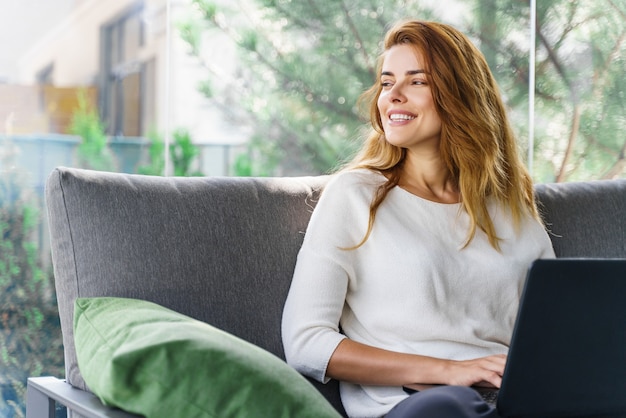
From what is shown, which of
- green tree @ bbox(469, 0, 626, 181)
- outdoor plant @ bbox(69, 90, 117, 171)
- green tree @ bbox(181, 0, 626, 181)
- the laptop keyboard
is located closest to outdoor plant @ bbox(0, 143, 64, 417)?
outdoor plant @ bbox(69, 90, 117, 171)

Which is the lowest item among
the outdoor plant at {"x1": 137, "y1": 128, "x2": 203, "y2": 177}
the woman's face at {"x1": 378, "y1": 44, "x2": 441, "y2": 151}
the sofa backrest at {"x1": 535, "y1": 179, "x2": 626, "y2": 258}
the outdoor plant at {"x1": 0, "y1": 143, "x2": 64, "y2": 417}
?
the outdoor plant at {"x1": 0, "y1": 143, "x2": 64, "y2": 417}

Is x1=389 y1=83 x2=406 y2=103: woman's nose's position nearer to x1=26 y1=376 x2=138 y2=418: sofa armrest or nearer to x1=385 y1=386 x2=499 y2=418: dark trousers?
x1=385 y1=386 x2=499 y2=418: dark trousers

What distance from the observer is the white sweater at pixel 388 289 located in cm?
184

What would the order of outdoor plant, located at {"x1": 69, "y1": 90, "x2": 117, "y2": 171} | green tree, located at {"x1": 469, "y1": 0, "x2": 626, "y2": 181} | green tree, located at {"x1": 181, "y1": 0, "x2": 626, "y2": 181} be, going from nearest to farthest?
1. outdoor plant, located at {"x1": 69, "y1": 90, "x2": 117, "y2": 171}
2. green tree, located at {"x1": 181, "y1": 0, "x2": 626, "y2": 181}
3. green tree, located at {"x1": 469, "y1": 0, "x2": 626, "y2": 181}

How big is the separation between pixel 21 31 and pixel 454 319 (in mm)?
1520

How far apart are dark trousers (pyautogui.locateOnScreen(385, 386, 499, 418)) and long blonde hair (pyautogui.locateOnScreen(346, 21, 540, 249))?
0.56 m

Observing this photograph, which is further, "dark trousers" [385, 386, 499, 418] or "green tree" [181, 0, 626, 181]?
"green tree" [181, 0, 626, 181]

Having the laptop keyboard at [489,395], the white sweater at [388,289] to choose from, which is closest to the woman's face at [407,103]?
the white sweater at [388,289]

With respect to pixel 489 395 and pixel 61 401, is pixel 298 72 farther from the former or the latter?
pixel 61 401

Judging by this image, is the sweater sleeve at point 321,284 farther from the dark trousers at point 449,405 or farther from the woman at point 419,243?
the dark trousers at point 449,405

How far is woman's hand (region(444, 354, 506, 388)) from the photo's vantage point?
1.72 metres

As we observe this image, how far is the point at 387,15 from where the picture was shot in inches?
136

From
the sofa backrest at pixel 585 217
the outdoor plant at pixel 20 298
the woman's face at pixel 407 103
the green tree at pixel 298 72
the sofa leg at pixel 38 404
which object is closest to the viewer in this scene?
the sofa leg at pixel 38 404

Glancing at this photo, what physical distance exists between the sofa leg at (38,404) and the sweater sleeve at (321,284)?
461mm
